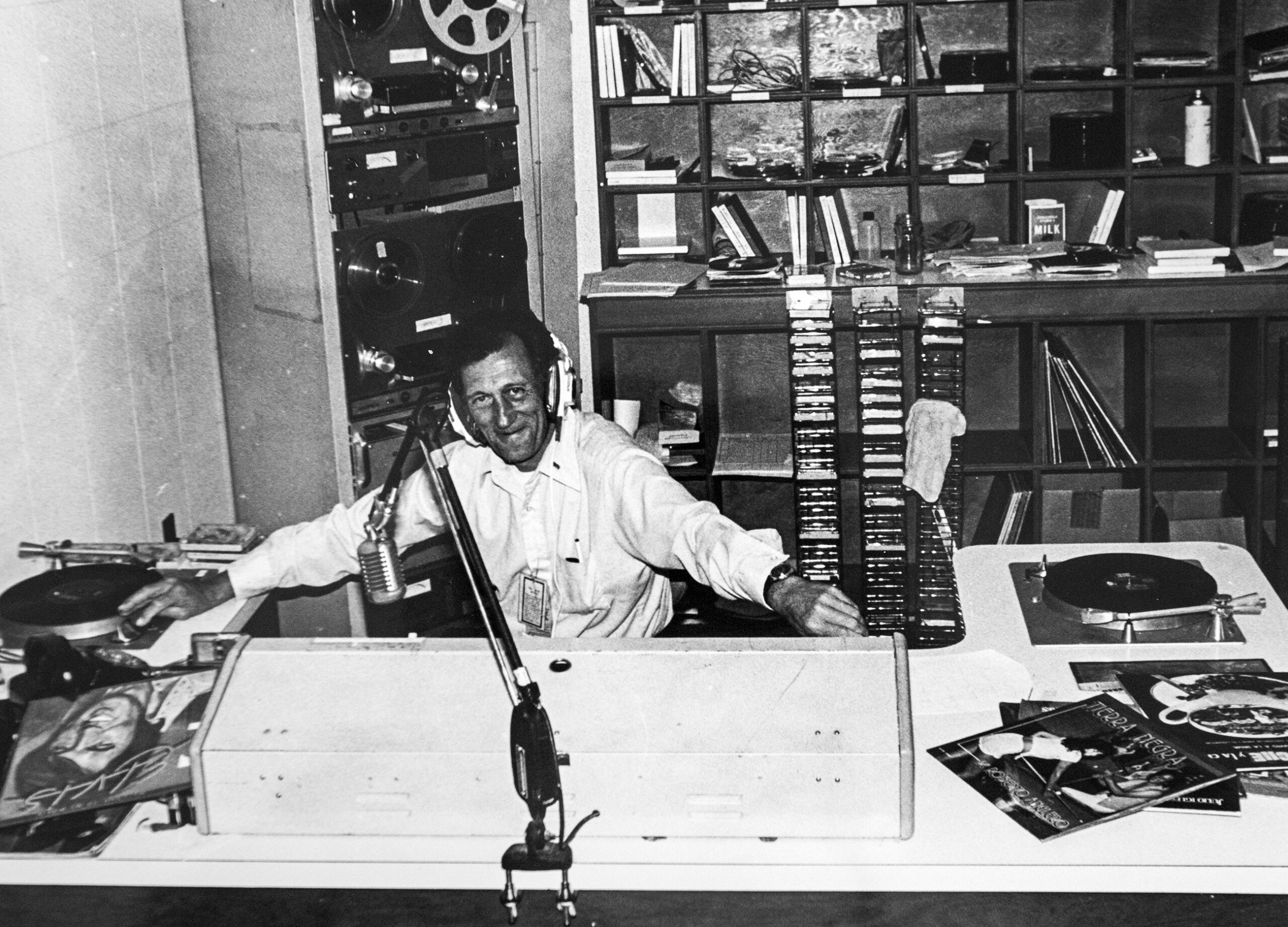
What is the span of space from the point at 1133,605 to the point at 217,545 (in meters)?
1.63

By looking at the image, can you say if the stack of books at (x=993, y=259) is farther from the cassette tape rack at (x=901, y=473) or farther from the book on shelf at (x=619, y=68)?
the book on shelf at (x=619, y=68)

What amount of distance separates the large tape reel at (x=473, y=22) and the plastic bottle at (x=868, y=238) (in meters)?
1.20

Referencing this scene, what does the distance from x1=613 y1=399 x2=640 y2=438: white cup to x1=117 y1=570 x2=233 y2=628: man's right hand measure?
185 centimetres

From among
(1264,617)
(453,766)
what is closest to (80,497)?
(453,766)

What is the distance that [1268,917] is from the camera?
1.52m

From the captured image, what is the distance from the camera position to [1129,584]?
2.28 metres

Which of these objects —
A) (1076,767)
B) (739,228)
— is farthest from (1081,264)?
(1076,767)

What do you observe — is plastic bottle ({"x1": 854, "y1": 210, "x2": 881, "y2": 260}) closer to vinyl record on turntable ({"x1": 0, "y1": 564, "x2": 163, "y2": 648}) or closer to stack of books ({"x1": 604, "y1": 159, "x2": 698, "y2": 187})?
stack of books ({"x1": 604, "y1": 159, "x2": 698, "y2": 187})

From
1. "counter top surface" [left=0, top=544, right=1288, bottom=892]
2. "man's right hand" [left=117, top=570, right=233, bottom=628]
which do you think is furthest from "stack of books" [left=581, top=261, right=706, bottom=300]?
"counter top surface" [left=0, top=544, right=1288, bottom=892]

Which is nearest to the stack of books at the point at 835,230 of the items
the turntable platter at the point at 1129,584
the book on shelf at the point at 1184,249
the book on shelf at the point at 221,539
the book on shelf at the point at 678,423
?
the book on shelf at the point at 678,423

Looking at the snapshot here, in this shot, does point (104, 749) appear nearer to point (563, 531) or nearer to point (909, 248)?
point (563, 531)

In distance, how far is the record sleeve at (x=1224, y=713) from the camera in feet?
5.82

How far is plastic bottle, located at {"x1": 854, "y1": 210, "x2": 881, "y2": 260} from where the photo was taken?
404cm

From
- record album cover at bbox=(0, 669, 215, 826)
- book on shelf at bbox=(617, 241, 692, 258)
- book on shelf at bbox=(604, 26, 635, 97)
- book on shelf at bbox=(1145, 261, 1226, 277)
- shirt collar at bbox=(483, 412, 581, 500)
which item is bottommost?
record album cover at bbox=(0, 669, 215, 826)
